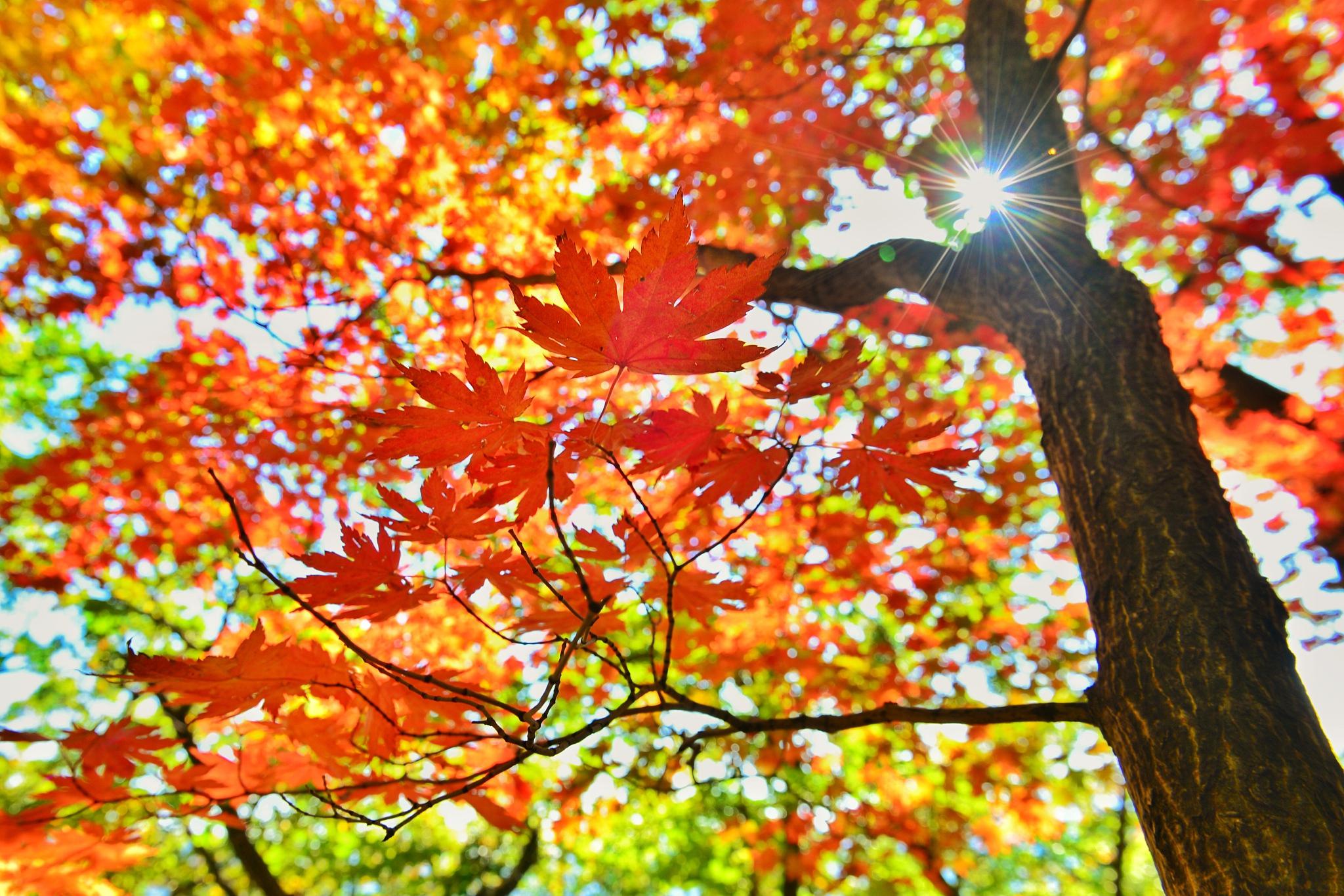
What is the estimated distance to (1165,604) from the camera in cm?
164

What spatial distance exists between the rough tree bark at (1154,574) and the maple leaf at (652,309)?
4.47 ft

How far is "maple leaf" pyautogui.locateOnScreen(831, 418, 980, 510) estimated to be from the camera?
1.68m

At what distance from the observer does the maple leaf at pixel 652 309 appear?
1077mm

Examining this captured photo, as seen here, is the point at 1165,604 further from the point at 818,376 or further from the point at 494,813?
the point at 494,813

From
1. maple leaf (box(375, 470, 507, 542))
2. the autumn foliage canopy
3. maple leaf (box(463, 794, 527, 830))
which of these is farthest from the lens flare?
maple leaf (box(463, 794, 527, 830))

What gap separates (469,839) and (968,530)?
943 centimetres

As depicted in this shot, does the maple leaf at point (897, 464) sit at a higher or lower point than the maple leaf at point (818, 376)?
higher

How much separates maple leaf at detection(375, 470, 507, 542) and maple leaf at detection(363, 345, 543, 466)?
0.18m

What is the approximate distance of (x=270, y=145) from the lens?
6.60m

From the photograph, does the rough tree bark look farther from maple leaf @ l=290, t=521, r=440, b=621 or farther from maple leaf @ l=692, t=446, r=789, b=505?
maple leaf @ l=290, t=521, r=440, b=621

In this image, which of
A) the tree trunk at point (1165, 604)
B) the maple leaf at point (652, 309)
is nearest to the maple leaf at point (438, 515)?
the maple leaf at point (652, 309)

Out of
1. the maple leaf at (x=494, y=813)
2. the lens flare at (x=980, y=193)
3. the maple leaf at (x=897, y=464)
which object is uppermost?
the lens flare at (x=980, y=193)

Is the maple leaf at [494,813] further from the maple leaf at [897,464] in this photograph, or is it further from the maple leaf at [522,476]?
the maple leaf at [897,464]

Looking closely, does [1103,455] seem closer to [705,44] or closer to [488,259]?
[488,259]
